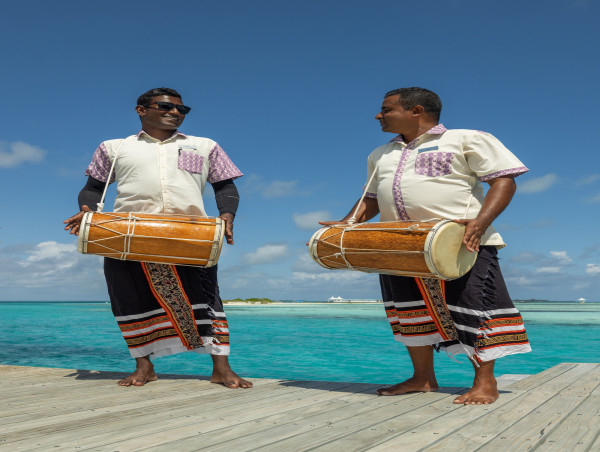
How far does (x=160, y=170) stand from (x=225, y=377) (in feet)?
4.34

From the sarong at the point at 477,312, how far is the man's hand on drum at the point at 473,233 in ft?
0.66

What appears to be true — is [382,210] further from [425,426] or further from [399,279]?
[425,426]

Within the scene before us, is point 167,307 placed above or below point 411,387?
above

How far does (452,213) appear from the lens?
9.28 ft

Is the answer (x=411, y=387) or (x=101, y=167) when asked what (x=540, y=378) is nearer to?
(x=411, y=387)

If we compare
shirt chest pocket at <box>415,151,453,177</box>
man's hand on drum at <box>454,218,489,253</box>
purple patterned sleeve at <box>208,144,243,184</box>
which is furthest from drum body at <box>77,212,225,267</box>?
man's hand on drum at <box>454,218,489,253</box>

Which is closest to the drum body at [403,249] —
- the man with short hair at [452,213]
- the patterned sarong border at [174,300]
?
the man with short hair at [452,213]

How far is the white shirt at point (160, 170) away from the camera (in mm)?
3387

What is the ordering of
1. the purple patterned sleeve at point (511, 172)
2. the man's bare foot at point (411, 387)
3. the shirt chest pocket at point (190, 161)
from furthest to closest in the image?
the shirt chest pocket at point (190, 161)
the man's bare foot at point (411, 387)
the purple patterned sleeve at point (511, 172)

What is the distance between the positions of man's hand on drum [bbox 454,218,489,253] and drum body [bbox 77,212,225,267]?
132 centimetres

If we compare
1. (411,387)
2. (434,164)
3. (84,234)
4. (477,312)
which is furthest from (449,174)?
(84,234)

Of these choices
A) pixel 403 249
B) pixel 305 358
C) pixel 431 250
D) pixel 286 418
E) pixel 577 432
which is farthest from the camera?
pixel 305 358

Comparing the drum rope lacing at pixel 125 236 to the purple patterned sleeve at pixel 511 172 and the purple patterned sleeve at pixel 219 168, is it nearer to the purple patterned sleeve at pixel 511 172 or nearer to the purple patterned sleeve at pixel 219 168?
the purple patterned sleeve at pixel 219 168

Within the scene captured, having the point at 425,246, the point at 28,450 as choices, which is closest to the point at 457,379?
the point at 425,246
